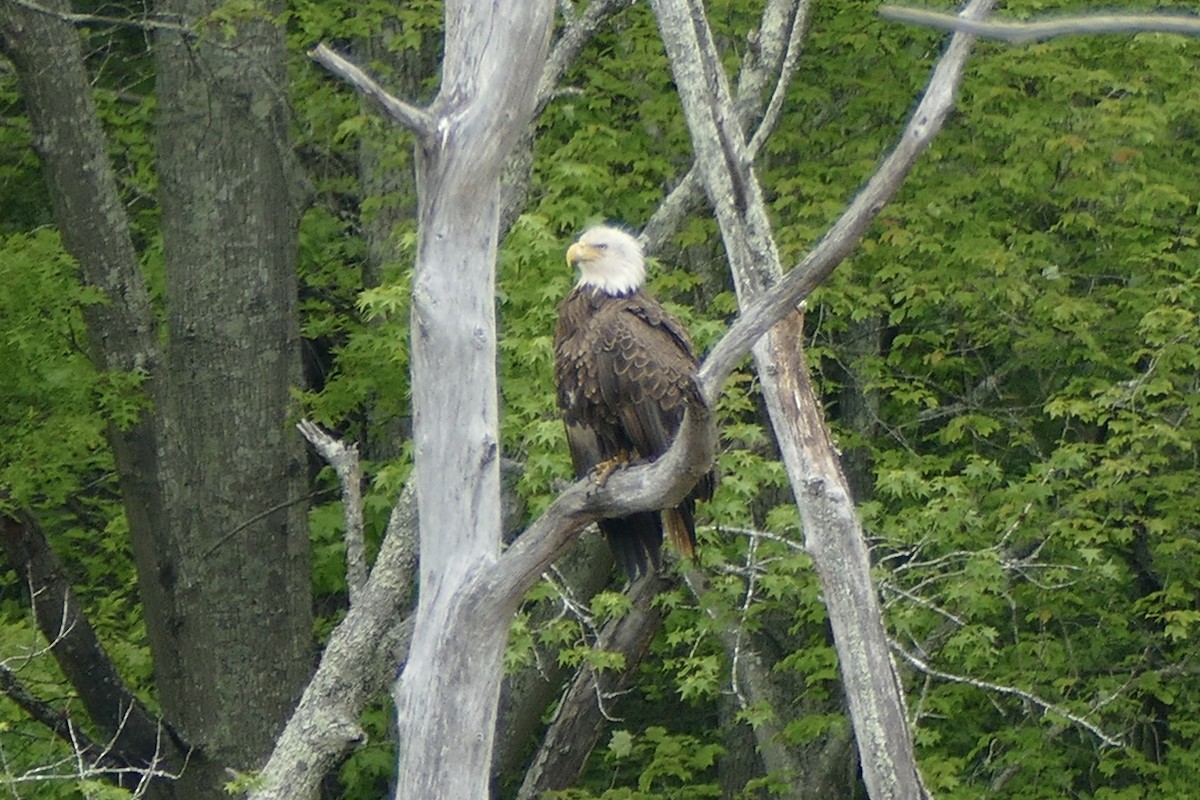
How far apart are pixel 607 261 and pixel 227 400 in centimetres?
328

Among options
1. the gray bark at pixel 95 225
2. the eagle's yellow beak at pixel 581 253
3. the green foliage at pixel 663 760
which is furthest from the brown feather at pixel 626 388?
the gray bark at pixel 95 225

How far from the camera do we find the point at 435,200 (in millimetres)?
4727

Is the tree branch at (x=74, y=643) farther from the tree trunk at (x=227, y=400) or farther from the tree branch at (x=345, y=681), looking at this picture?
the tree branch at (x=345, y=681)

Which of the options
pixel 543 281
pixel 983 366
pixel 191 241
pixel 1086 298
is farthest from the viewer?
pixel 983 366

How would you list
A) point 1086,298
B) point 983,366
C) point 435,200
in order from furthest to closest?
point 983,366 < point 1086,298 < point 435,200

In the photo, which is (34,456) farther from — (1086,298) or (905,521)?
(1086,298)

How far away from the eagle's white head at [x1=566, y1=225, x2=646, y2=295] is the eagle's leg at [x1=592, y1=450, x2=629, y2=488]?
524 mm

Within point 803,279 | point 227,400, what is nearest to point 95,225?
point 227,400

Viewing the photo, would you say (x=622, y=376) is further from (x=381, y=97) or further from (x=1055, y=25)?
(x=1055, y=25)

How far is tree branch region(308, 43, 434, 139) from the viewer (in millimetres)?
4230

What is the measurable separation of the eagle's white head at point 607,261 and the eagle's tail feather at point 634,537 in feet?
2.41

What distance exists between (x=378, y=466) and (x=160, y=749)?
1.60 m

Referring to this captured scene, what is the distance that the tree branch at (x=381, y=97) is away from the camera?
4230 mm

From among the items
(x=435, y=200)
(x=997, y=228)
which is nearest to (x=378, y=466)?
(x=997, y=228)
